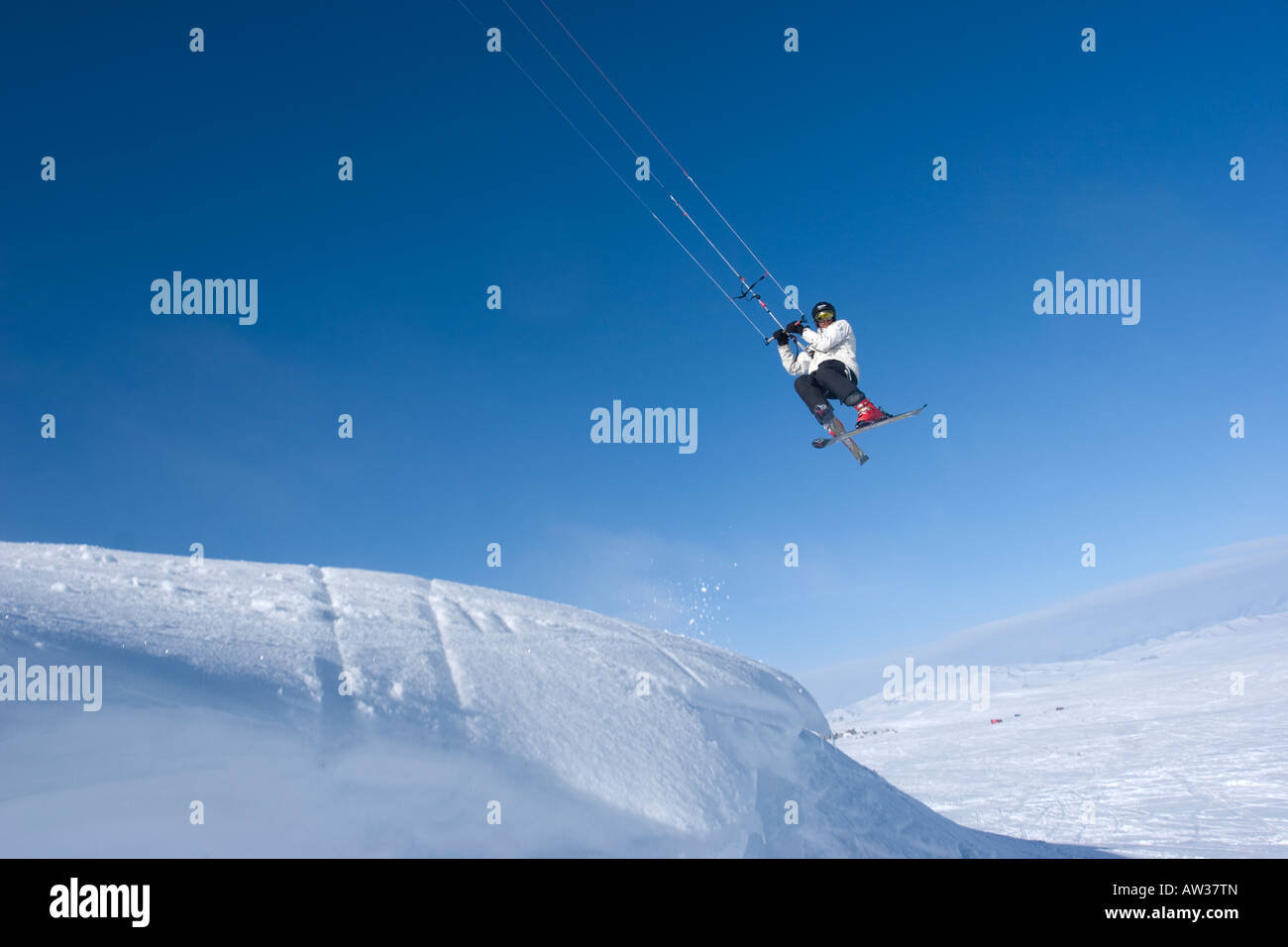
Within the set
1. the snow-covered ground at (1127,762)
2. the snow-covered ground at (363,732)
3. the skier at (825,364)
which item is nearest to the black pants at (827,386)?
the skier at (825,364)

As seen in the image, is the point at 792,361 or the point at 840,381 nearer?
the point at 840,381

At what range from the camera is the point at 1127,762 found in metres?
21.0

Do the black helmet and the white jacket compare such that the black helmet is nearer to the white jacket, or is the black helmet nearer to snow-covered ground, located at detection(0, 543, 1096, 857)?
the white jacket

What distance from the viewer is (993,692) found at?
69.7 m

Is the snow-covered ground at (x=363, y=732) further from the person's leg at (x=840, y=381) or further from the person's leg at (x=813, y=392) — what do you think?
the person's leg at (x=840, y=381)

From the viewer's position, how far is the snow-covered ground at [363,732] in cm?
505

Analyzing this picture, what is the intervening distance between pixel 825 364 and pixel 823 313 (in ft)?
3.03

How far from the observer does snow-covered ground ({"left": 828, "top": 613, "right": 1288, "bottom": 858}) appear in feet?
44.6

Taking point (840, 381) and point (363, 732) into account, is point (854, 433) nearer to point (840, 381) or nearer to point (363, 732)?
point (840, 381)

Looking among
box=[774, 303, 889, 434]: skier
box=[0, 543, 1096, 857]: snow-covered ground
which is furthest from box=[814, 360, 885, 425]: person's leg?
box=[0, 543, 1096, 857]: snow-covered ground

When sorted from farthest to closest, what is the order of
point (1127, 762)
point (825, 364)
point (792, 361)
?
point (1127, 762)
point (792, 361)
point (825, 364)

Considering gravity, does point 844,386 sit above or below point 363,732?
above

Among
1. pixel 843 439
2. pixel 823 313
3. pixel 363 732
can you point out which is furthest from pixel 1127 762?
pixel 363 732

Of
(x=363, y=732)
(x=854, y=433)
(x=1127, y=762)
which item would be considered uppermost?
(x=854, y=433)
